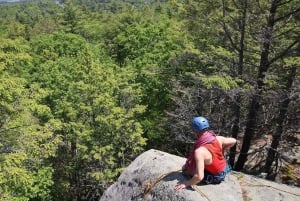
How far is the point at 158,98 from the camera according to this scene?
2336 centimetres

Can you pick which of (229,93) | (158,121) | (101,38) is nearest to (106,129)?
(158,121)

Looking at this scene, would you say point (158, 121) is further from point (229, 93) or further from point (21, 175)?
point (21, 175)

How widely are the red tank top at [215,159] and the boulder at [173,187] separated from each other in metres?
0.33

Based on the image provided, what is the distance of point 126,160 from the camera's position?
20.7m

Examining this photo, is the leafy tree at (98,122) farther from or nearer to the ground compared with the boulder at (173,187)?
nearer to the ground

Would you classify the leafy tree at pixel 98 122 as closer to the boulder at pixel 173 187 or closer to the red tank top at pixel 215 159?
the boulder at pixel 173 187

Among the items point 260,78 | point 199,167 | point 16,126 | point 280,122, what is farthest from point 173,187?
point 280,122

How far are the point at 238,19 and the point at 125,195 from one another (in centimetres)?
1004

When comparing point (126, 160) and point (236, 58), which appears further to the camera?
point (126, 160)

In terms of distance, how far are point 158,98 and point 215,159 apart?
16343 mm

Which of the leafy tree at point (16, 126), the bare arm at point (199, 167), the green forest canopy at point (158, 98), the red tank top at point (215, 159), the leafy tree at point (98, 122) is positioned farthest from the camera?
the leafy tree at point (98, 122)

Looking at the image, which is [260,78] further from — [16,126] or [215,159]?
[16,126]

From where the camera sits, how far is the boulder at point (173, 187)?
7.12 meters

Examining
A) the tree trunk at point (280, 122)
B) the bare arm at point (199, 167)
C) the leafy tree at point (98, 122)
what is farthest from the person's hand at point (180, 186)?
the leafy tree at point (98, 122)
